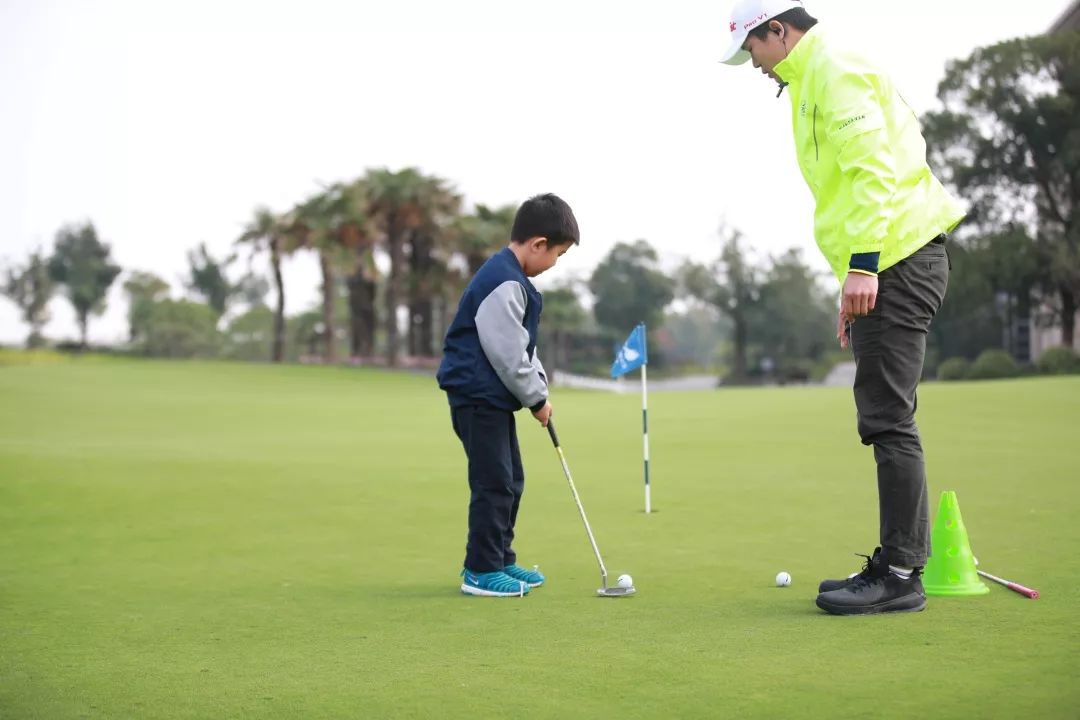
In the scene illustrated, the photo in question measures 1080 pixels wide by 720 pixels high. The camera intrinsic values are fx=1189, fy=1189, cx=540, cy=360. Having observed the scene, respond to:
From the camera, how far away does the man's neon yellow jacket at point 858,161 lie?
455cm

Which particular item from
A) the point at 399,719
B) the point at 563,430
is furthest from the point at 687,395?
the point at 399,719

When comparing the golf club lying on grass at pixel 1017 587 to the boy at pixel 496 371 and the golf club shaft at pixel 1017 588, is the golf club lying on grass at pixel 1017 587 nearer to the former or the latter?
the golf club shaft at pixel 1017 588

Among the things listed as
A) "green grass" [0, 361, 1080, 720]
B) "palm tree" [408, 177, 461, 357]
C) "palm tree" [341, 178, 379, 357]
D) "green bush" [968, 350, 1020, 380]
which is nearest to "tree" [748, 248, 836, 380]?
"palm tree" [408, 177, 461, 357]

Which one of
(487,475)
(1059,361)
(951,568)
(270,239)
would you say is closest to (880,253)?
(951,568)

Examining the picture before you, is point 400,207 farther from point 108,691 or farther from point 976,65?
point 108,691

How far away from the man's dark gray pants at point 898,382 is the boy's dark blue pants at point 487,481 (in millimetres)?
1674

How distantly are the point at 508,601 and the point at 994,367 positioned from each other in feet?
141

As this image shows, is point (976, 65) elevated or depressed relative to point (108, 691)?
elevated

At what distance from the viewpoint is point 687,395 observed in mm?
29953

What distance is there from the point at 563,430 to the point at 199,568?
12042 millimetres

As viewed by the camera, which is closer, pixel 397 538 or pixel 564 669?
pixel 564 669

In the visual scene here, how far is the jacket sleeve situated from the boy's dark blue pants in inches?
72.9

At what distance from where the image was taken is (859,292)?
4.50 meters

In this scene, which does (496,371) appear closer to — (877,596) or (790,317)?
(877,596)
